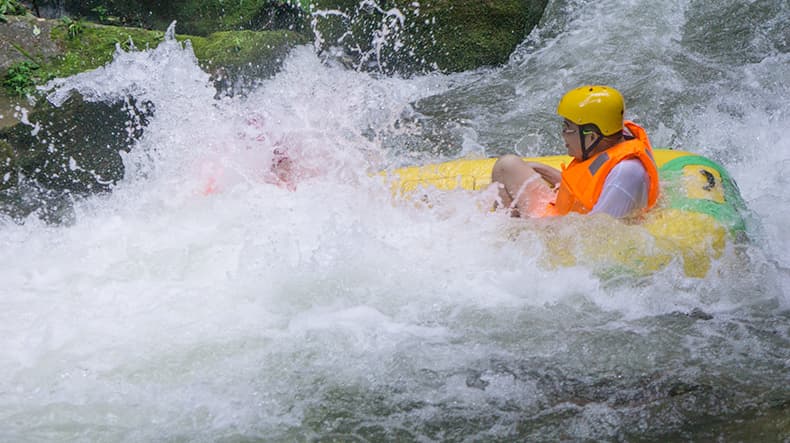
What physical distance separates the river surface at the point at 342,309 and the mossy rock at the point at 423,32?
65.2 inches

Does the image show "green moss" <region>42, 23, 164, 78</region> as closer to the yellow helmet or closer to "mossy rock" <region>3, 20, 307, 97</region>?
"mossy rock" <region>3, 20, 307, 97</region>

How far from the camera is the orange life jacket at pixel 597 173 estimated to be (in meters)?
4.25

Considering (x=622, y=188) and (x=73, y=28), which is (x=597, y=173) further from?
(x=73, y=28)

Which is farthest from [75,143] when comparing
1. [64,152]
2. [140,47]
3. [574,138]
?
[574,138]

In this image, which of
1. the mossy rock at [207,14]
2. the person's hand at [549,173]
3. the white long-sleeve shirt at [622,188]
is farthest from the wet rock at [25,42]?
the white long-sleeve shirt at [622,188]

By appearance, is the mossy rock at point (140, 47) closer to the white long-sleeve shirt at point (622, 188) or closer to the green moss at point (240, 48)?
the green moss at point (240, 48)

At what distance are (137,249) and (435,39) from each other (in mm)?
4048

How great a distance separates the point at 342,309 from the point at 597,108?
1.71 m

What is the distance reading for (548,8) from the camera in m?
8.66

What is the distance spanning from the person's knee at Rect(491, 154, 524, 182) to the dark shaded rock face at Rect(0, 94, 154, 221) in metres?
2.90

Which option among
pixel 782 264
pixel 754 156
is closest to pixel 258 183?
pixel 782 264

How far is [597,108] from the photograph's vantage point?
427cm

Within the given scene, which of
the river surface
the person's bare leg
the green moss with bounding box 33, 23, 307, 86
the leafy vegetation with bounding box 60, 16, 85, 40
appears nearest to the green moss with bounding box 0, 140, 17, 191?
the river surface

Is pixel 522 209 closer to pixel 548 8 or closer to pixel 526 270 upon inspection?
pixel 526 270
